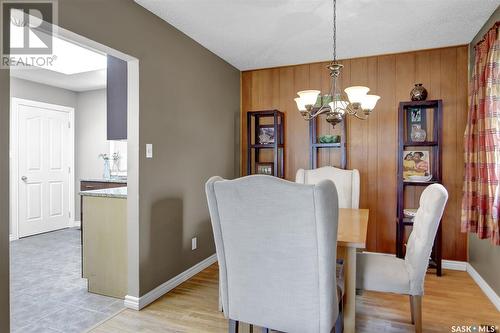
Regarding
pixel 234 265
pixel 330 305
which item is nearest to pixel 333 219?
pixel 330 305

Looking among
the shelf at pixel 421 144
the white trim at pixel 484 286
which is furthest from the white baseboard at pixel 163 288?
the white trim at pixel 484 286

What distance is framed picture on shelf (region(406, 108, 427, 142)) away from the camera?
3.39 metres

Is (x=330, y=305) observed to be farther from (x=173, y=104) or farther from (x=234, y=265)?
(x=173, y=104)

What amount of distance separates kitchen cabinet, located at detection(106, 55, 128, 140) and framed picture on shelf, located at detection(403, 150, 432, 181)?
9.68 ft

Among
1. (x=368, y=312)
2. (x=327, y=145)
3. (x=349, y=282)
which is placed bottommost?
(x=368, y=312)

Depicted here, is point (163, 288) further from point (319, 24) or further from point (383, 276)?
point (319, 24)

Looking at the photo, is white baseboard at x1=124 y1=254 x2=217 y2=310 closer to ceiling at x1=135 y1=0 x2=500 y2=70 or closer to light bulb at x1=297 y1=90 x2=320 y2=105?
light bulb at x1=297 y1=90 x2=320 y2=105

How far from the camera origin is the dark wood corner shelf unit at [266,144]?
3812 mm

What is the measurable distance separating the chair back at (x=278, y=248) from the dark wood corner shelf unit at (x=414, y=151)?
89.1 inches

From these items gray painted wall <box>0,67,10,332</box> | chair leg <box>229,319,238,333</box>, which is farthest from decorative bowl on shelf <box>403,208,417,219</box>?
gray painted wall <box>0,67,10,332</box>

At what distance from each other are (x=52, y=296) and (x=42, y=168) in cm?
310

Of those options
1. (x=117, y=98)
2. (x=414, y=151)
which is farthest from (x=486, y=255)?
(x=117, y=98)

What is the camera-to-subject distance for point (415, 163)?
3.45 meters

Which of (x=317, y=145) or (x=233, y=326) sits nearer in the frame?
(x=233, y=326)
